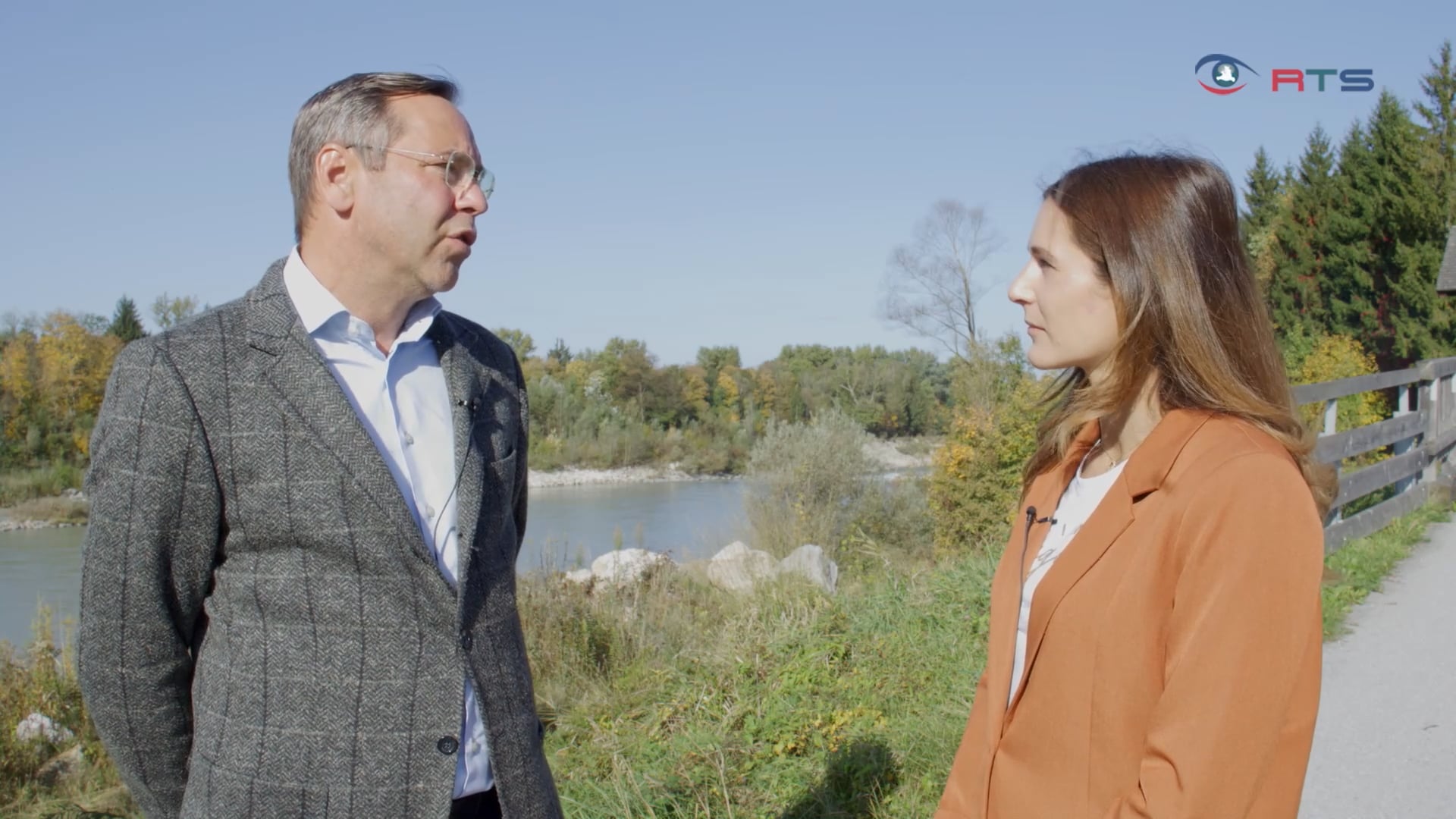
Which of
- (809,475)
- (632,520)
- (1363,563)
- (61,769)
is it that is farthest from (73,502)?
(1363,563)

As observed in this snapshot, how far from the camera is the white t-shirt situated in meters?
1.73

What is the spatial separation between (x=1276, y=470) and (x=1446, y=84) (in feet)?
149

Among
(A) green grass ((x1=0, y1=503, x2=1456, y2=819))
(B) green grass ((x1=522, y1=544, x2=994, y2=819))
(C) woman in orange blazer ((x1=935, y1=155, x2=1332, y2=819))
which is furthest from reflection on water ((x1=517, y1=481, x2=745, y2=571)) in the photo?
(C) woman in orange blazer ((x1=935, y1=155, x2=1332, y2=819))

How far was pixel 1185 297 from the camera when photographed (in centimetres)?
157

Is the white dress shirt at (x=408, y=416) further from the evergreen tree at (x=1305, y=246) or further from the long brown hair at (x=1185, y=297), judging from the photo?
the evergreen tree at (x=1305, y=246)

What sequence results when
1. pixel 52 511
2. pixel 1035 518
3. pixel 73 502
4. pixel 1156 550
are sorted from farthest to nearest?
1. pixel 73 502
2. pixel 52 511
3. pixel 1035 518
4. pixel 1156 550

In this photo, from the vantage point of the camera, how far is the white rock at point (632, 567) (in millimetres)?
8500

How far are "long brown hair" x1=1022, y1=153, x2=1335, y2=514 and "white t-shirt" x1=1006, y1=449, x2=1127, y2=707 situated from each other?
16 cm

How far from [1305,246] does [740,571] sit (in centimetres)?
3464

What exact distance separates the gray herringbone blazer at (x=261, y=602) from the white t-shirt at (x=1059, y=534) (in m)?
0.93

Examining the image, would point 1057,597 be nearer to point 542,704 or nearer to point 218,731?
point 218,731

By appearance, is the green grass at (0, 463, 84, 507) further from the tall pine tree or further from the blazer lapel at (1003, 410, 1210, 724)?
the tall pine tree

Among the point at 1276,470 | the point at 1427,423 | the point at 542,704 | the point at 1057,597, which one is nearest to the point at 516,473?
the point at 1057,597

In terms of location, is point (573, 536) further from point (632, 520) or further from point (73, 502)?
point (73, 502)
